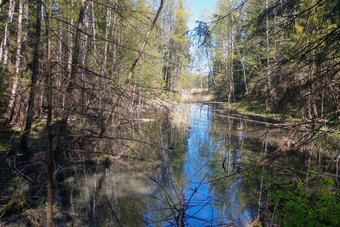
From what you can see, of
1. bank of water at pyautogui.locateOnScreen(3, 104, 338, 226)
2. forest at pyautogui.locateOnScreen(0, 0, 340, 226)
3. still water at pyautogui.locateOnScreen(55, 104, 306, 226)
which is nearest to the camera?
forest at pyautogui.locateOnScreen(0, 0, 340, 226)

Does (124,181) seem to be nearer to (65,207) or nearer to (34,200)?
(65,207)

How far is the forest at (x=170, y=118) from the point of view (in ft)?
7.11

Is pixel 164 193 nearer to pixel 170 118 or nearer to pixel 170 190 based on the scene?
pixel 170 190

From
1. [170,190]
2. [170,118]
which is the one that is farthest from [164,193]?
[170,118]

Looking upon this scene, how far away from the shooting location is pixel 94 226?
12.9 feet

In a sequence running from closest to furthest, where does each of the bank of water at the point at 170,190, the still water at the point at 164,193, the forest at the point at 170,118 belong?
the forest at the point at 170,118 → the bank of water at the point at 170,190 → the still water at the point at 164,193

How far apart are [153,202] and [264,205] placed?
2.45 meters

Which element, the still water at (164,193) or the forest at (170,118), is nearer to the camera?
the forest at (170,118)

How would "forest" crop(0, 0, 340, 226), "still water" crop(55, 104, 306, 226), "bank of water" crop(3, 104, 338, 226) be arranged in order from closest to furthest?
"forest" crop(0, 0, 340, 226), "bank of water" crop(3, 104, 338, 226), "still water" crop(55, 104, 306, 226)

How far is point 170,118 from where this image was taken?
6152mm

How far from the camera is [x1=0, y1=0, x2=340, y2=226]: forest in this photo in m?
2.17

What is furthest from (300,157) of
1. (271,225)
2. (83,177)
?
(83,177)

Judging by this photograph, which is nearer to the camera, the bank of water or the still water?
the bank of water

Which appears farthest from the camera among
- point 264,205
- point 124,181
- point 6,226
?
point 124,181
